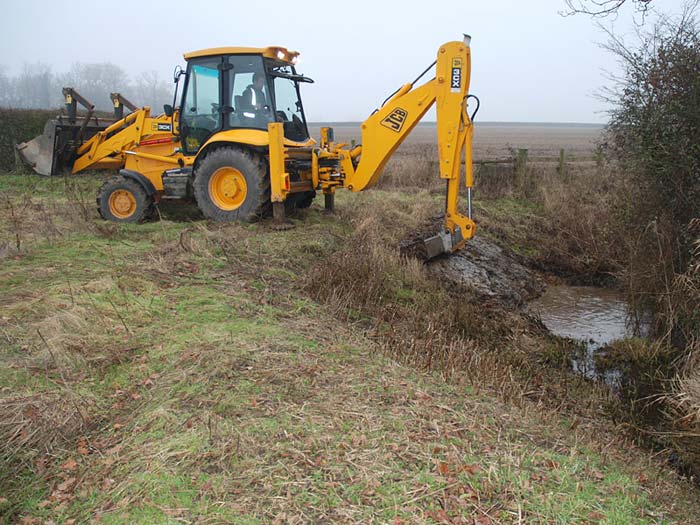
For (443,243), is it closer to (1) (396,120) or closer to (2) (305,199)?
(1) (396,120)

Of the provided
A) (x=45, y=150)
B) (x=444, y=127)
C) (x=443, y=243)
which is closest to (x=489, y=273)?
(x=443, y=243)

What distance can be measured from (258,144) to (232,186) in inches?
32.6

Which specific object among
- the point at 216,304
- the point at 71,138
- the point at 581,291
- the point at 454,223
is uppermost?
the point at 71,138

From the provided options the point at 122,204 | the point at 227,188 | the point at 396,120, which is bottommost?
the point at 122,204

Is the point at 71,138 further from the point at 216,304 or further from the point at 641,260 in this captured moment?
the point at 641,260

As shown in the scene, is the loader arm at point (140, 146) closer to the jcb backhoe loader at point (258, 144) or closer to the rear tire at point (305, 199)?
the jcb backhoe loader at point (258, 144)

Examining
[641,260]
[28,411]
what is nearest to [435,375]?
[28,411]

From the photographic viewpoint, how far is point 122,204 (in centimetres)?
989

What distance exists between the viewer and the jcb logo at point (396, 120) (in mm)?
8820

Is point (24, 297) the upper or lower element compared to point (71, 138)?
lower

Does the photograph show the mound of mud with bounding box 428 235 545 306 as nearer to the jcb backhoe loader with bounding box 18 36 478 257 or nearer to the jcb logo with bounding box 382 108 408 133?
the jcb backhoe loader with bounding box 18 36 478 257

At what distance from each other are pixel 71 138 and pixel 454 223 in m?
7.59

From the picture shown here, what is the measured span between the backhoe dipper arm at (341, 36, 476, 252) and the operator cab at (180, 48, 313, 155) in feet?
5.06

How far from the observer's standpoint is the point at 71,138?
37.9 ft
